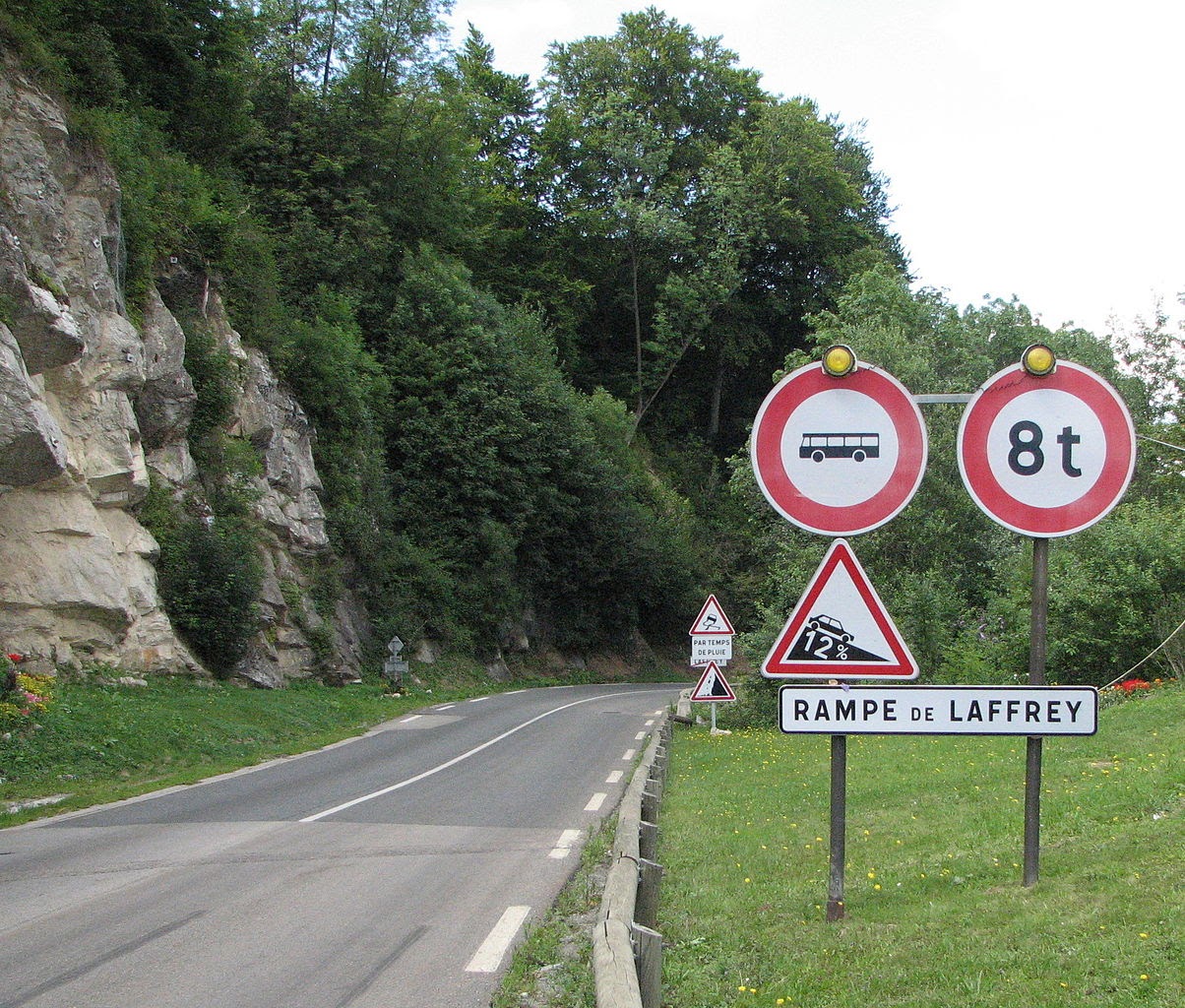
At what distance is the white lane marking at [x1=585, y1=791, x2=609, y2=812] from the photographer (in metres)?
11.6

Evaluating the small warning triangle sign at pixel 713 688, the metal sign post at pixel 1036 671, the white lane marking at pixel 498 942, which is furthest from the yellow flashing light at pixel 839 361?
the small warning triangle sign at pixel 713 688

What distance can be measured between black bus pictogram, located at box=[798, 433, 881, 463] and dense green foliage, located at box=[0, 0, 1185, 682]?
1649 centimetres

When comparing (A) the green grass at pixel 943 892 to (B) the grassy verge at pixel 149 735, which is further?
(B) the grassy verge at pixel 149 735

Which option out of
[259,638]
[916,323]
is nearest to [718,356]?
[916,323]

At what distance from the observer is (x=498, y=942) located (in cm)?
642

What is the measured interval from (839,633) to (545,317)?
48.5m

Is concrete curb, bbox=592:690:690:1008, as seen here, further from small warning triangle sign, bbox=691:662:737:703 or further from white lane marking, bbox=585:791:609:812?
small warning triangle sign, bbox=691:662:737:703

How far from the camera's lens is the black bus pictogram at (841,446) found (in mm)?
5230

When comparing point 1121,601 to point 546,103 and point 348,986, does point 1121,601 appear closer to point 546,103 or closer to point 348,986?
point 348,986

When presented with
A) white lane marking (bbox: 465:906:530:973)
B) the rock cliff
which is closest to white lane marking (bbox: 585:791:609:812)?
white lane marking (bbox: 465:906:530:973)

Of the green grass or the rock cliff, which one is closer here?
the green grass

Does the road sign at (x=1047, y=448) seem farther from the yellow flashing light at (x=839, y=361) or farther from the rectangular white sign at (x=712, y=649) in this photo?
the rectangular white sign at (x=712, y=649)

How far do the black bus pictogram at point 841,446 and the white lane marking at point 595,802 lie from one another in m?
7.27

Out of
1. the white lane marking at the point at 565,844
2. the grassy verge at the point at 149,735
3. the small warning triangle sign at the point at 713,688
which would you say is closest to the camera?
the white lane marking at the point at 565,844
